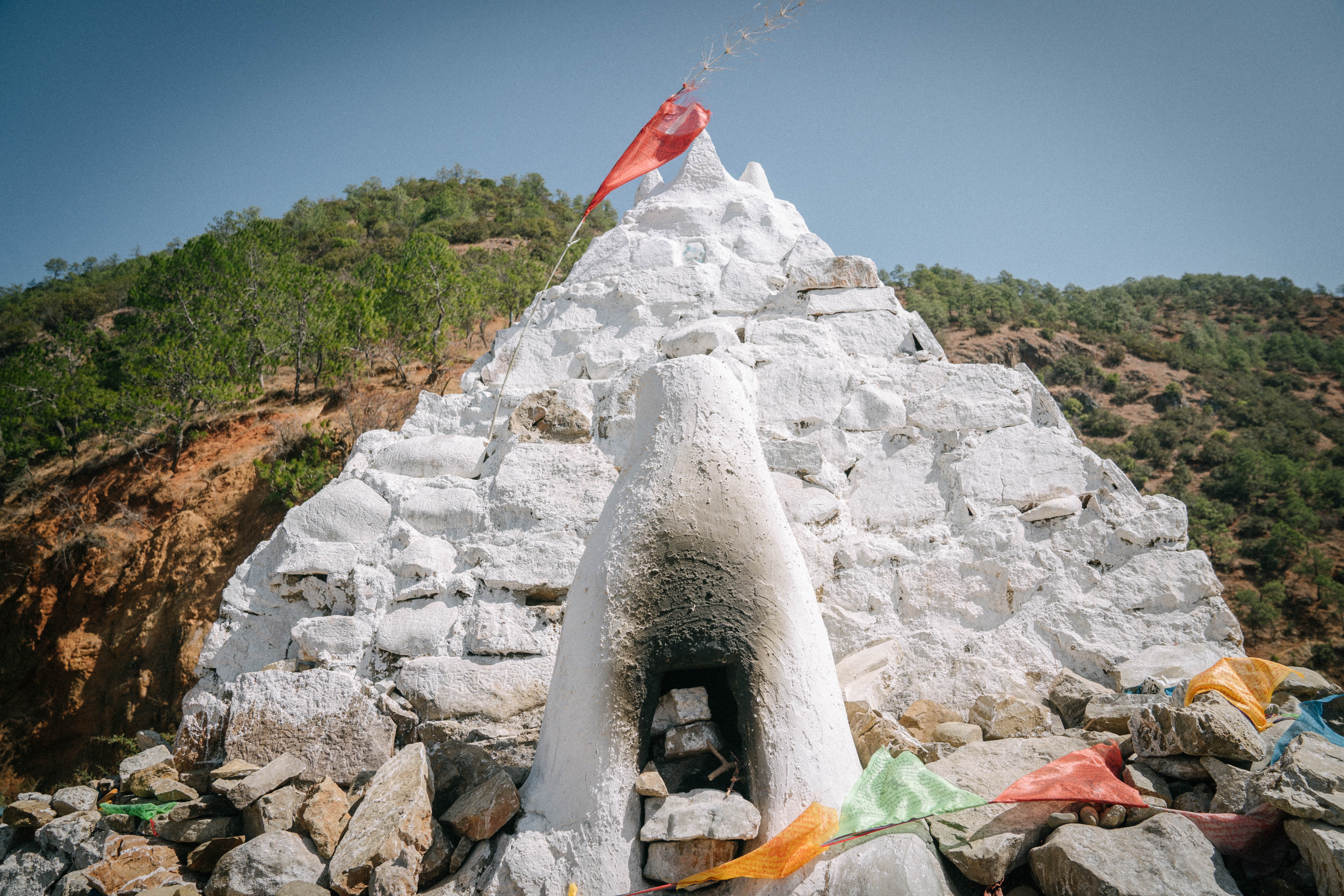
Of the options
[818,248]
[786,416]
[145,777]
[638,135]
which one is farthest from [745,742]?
[638,135]

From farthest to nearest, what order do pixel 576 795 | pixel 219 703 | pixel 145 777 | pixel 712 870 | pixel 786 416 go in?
1. pixel 786 416
2. pixel 219 703
3. pixel 145 777
4. pixel 576 795
5. pixel 712 870

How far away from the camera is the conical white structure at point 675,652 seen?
217 centimetres

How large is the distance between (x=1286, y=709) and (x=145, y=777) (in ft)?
15.7

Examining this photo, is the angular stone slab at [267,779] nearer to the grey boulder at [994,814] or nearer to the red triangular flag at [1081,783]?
the grey boulder at [994,814]

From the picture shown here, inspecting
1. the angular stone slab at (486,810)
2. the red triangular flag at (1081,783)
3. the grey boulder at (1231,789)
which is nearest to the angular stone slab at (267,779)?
the angular stone slab at (486,810)

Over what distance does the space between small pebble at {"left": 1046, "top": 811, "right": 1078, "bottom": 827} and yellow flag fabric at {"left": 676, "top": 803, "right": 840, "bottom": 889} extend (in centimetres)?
75

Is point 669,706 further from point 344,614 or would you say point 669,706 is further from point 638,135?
point 638,135

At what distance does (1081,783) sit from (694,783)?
1339 mm

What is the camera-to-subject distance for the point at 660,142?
478cm

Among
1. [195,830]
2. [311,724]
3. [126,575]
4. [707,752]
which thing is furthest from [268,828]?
[126,575]

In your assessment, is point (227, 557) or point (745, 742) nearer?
point (745, 742)

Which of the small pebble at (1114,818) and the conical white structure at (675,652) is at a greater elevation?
the conical white structure at (675,652)

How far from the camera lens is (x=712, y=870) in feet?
6.59

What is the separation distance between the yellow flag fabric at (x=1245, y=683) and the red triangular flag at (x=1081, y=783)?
0.43 m
